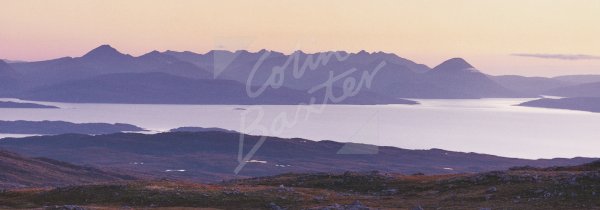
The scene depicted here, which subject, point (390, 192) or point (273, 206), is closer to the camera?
point (273, 206)

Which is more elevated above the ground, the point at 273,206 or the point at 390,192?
the point at 390,192

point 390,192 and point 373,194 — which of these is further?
point 373,194

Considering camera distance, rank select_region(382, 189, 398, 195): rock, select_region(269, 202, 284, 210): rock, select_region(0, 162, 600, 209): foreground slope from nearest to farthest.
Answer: select_region(0, 162, 600, 209): foreground slope < select_region(269, 202, 284, 210): rock < select_region(382, 189, 398, 195): rock

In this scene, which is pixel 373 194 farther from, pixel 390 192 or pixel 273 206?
pixel 273 206

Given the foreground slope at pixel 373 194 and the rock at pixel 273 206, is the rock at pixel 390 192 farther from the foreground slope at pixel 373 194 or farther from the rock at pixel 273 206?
the rock at pixel 273 206

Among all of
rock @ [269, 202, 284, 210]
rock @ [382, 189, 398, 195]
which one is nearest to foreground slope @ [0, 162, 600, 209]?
rock @ [382, 189, 398, 195]

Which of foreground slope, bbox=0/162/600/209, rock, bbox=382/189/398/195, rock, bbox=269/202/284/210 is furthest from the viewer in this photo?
rock, bbox=382/189/398/195

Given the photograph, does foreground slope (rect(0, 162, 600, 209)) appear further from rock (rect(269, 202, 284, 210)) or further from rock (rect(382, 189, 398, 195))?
rock (rect(269, 202, 284, 210))

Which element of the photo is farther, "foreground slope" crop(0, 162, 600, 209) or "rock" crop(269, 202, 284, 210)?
"rock" crop(269, 202, 284, 210)

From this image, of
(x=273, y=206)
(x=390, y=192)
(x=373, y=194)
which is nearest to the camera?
(x=273, y=206)

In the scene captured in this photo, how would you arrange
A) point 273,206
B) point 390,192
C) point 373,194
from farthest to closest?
point 373,194, point 390,192, point 273,206

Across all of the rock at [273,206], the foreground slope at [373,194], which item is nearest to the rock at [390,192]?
the foreground slope at [373,194]

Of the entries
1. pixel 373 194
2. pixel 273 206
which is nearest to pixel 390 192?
pixel 373 194

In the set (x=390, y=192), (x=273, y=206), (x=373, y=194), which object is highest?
(x=390, y=192)
